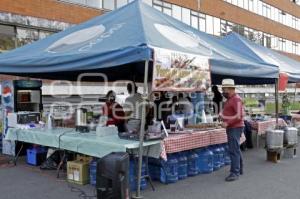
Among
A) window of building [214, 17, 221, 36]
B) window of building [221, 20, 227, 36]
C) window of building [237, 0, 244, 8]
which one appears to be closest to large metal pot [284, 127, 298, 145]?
window of building [214, 17, 221, 36]

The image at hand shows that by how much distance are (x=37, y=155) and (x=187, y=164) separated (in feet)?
11.1

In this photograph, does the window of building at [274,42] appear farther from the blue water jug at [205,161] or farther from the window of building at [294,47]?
the blue water jug at [205,161]

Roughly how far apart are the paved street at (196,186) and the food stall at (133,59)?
65 cm

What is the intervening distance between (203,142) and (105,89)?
1442 cm

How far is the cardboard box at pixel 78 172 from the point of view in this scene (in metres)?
7.34

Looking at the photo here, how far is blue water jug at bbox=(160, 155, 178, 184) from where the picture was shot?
734 cm

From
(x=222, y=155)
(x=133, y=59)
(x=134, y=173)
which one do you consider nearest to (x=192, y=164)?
(x=222, y=155)

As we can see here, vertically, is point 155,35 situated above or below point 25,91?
above

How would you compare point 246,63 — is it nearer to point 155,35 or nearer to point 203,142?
point 203,142

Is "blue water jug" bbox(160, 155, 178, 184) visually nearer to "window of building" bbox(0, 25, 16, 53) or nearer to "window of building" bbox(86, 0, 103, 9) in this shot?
"window of building" bbox(0, 25, 16, 53)

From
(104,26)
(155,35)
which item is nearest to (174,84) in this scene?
(155,35)

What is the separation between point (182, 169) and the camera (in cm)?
770

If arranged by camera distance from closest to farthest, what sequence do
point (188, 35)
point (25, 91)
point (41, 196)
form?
1. point (41, 196)
2. point (188, 35)
3. point (25, 91)

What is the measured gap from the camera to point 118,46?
21.7ft
